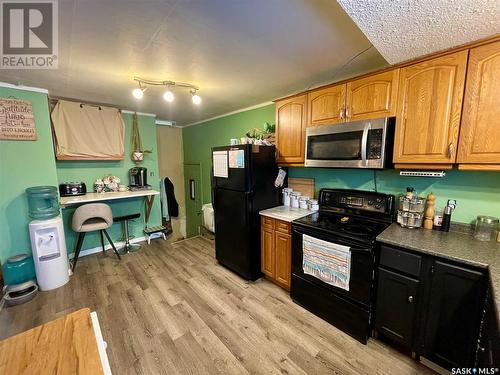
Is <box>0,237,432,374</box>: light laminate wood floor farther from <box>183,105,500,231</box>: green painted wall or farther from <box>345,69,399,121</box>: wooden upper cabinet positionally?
<box>345,69,399,121</box>: wooden upper cabinet

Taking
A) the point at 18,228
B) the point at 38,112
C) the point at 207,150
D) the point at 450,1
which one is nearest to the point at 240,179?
the point at 450,1

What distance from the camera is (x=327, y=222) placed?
82.9 inches

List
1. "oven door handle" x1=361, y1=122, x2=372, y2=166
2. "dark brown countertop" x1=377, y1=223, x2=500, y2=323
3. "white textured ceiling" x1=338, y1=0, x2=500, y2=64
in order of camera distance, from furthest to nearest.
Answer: "oven door handle" x1=361, y1=122, x2=372, y2=166
"dark brown countertop" x1=377, y1=223, x2=500, y2=323
"white textured ceiling" x1=338, y1=0, x2=500, y2=64

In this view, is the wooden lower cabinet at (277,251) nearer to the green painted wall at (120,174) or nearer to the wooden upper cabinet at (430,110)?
the wooden upper cabinet at (430,110)

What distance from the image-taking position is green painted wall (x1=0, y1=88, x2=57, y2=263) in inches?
95.9

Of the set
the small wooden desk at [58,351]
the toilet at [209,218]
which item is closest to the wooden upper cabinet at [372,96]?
the small wooden desk at [58,351]

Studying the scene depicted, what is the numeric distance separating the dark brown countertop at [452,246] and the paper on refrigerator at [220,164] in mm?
1801

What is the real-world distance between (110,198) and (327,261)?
295 centimetres

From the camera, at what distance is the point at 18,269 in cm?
242

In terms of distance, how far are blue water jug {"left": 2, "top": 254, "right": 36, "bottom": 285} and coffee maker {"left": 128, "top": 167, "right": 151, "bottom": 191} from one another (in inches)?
61.3

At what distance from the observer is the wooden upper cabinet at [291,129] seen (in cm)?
240

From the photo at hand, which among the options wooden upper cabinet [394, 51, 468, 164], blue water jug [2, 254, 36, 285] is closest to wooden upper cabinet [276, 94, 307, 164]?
wooden upper cabinet [394, 51, 468, 164]

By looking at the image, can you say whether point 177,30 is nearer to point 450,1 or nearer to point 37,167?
point 450,1

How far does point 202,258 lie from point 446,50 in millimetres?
3474
